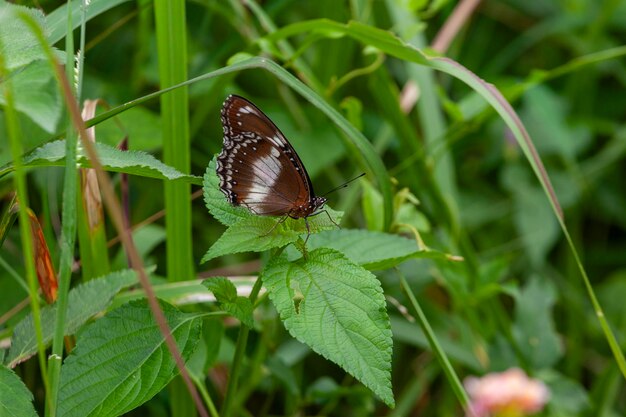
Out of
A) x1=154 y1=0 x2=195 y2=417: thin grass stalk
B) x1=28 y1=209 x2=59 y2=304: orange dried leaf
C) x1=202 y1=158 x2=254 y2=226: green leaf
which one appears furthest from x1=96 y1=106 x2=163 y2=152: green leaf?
x1=202 y1=158 x2=254 y2=226: green leaf

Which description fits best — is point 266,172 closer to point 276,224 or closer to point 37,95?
point 276,224

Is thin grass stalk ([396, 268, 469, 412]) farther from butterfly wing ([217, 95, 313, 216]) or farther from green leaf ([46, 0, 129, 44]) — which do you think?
green leaf ([46, 0, 129, 44])

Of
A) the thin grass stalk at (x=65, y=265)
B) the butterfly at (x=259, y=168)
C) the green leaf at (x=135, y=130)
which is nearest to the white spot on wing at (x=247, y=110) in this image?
the butterfly at (x=259, y=168)

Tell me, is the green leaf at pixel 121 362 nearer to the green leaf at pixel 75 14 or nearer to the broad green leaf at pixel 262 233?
the broad green leaf at pixel 262 233

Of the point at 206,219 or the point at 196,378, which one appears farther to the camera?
the point at 206,219

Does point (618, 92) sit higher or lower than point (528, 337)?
higher

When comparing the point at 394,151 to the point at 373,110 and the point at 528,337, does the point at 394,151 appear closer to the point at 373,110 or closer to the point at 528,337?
the point at 373,110

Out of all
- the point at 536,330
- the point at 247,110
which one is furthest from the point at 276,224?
the point at 536,330

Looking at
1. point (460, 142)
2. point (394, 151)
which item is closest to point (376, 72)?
point (394, 151)
